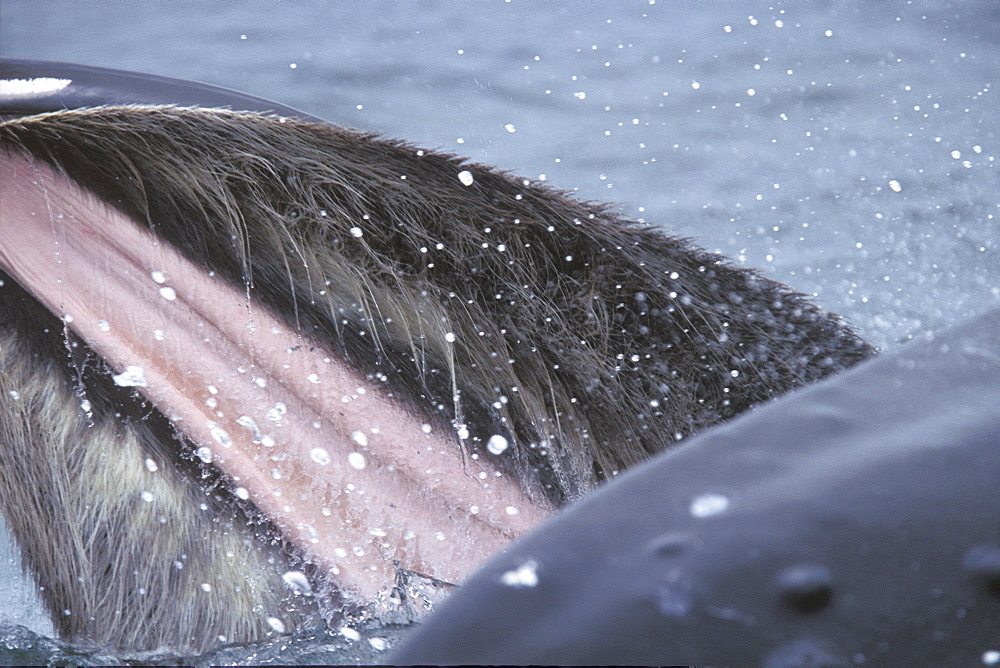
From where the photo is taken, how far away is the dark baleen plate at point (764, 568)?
303 mm

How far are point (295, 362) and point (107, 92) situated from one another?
1.28 feet

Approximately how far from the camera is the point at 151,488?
0.94m

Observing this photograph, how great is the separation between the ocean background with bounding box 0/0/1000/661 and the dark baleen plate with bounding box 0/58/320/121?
0.85 m

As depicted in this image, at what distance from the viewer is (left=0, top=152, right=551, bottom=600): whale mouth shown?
939 mm

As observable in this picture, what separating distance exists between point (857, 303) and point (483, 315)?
109cm

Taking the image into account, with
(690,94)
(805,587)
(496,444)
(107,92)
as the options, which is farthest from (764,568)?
(690,94)

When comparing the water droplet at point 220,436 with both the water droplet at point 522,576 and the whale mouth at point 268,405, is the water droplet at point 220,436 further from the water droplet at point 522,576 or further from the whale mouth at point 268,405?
the water droplet at point 522,576

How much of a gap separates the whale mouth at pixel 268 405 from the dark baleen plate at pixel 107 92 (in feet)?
0.30

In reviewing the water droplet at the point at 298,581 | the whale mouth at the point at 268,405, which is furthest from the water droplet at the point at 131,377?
the water droplet at the point at 298,581

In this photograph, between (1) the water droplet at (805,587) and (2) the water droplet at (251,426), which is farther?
(2) the water droplet at (251,426)

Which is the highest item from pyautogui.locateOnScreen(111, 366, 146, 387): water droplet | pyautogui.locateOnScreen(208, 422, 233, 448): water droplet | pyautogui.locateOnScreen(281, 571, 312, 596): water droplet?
pyautogui.locateOnScreen(111, 366, 146, 387): water droplet

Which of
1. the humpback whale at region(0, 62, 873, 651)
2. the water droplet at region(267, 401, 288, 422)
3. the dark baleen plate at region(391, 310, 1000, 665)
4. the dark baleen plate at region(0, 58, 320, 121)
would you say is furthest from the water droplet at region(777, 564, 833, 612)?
the dark baleen plate at region(0, 58, 320, 121)

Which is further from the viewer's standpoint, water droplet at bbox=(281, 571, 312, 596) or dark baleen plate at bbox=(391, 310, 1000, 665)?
water droplet at bbox=(281, 571, 312, 596)

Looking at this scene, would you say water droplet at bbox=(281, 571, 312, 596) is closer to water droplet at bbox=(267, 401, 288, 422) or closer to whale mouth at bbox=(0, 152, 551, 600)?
whale mouth at bbox=(0, 152, 551, 600)
